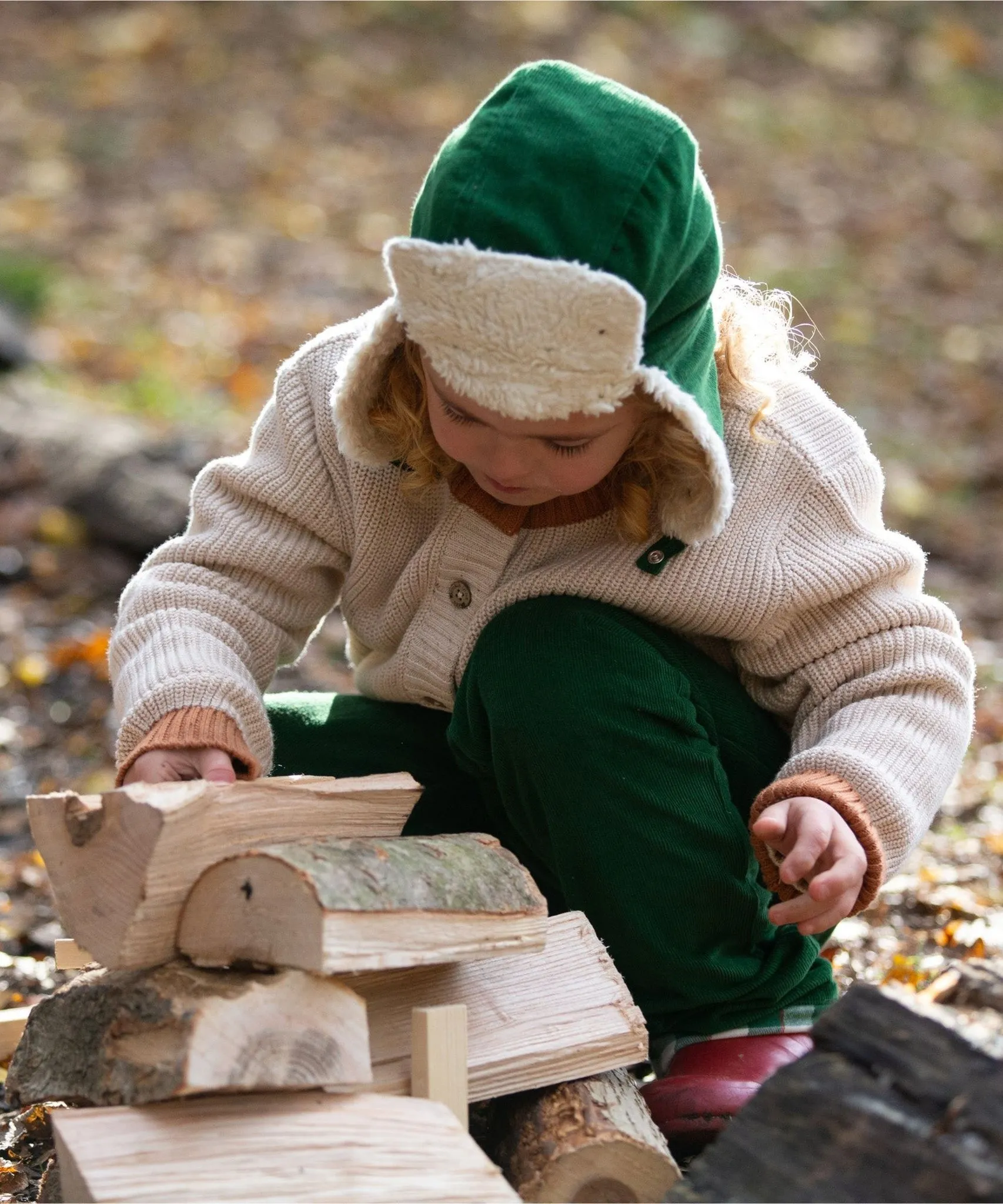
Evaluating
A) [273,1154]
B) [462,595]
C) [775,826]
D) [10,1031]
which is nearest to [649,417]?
[462,595]

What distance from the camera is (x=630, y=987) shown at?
6.55 ft

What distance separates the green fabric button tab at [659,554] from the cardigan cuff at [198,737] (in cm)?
59

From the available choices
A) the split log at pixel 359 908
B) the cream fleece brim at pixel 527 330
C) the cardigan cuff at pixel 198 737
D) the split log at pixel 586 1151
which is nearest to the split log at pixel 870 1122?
the split log at pixel 586 1151

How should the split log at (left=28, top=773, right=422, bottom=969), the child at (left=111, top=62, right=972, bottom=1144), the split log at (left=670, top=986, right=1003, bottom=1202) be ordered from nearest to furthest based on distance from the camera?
the split log at (left=670, top=986, right=1003, bottom=1202) < the split log at (left=28, top=773, right=422, bottom=969) < the child at (left=111, top=62, right=972, bottom=1144)

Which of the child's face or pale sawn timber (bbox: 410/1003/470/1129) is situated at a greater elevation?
the child's face

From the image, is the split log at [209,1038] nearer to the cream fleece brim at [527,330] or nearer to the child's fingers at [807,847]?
the child's fingers at [807,847]

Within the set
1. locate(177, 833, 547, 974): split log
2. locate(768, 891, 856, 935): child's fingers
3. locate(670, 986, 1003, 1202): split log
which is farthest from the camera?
locate(768, 891, 856, 935): child's fingers

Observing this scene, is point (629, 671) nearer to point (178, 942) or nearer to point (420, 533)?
point (420, 533)

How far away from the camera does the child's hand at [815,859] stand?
5.74 feet

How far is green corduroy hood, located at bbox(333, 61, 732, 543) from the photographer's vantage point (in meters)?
1.62

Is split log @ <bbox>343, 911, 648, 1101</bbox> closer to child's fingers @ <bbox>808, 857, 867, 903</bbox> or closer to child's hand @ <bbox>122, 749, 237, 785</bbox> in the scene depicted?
child's fingers @ <bbox>808, 857, 867, 903</bbox>

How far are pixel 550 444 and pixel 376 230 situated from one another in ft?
18.1

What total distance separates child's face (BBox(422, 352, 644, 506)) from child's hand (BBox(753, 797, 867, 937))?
0.49 meters

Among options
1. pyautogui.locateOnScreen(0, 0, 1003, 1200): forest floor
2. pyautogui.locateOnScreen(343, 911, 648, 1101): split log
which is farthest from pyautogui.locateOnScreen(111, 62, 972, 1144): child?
pyautogui.locateOnScreen(0, 0, 1003, 1200): forest floor
